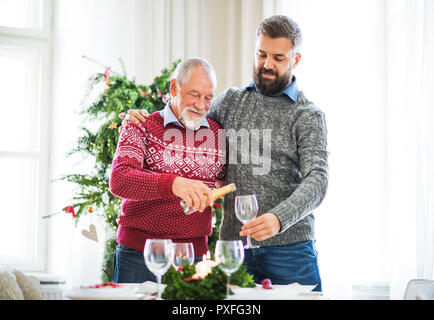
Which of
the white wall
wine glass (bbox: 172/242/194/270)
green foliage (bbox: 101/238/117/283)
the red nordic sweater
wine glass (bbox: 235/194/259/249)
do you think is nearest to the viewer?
wine glass (bbox: 172/242/194/270)

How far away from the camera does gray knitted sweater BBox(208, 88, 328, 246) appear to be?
206cm

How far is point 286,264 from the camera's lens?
2059 millimetres

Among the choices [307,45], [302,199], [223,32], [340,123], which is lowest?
[302,199]

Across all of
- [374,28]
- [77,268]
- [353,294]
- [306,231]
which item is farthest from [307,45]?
[77,268]

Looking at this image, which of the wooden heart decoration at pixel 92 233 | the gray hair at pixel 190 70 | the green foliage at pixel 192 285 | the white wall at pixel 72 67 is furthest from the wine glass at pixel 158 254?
the white wall at pixel 72 67

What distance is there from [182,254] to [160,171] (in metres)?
0.53

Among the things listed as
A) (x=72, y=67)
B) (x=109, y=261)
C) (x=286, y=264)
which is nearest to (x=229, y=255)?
(x=286, y=264)

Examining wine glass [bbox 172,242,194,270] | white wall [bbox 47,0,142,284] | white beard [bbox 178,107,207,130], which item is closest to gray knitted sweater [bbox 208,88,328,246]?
white beard [bbox 178,107,207,130]

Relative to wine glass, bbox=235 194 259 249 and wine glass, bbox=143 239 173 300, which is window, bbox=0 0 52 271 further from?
wine glass, bbox=143 239 173 300

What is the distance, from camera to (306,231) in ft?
6.91

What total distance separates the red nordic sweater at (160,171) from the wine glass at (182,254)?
345 mm

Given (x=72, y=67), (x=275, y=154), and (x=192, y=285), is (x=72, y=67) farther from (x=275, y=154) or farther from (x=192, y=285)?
(x=192, y=285)
